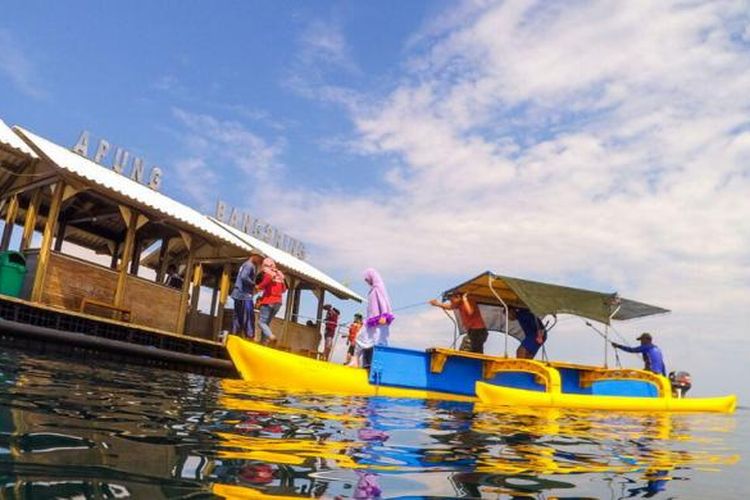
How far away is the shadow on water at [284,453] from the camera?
2.03 m

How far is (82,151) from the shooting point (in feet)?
49.0

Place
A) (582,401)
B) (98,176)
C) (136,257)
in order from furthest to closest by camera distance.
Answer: (136,257) < (98,176) < (582,401)

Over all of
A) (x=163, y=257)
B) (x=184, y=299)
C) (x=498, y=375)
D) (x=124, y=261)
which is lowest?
(x=498, y=375)

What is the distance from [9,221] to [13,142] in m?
3.21

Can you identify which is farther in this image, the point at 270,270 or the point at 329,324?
the point at 329,324

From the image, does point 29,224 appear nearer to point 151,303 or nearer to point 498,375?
Answer: point 151,303

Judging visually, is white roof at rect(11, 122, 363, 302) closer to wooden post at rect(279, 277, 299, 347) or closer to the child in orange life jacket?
wooden post at rect(279, 277, 299, 347)

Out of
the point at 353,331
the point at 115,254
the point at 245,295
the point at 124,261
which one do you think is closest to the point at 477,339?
the point at 245,295

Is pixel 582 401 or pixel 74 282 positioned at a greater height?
pixel 74 282

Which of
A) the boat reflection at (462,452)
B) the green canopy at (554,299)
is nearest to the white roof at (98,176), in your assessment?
the green canopy at (554,299)

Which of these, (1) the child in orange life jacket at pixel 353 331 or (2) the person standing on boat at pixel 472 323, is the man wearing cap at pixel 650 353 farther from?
(1) the child in orange life jacket at pixel 353 331

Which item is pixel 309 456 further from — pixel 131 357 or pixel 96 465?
pixel 131 357

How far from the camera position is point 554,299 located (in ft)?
35.0

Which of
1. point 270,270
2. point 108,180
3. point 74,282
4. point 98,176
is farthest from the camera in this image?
point 108,180
